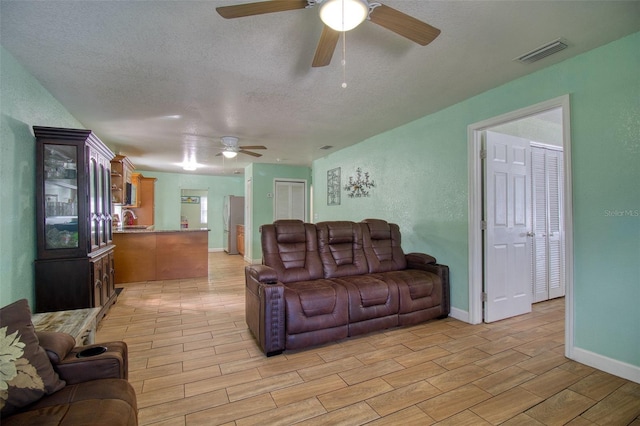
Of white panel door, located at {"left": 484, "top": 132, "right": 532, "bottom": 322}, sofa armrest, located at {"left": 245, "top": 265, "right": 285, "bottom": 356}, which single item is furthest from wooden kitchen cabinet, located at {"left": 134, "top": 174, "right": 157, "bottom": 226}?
white panel door, located at {"left": 484, "top": 132, "right": 532, "bottom": 322}

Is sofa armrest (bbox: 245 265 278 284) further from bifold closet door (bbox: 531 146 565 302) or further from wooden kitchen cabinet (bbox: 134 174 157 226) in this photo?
wooden kitchen cabinet (bbox: 134 174 157 226)

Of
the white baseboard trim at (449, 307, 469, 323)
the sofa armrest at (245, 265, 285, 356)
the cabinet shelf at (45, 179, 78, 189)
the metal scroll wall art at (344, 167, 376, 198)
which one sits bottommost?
the white baseboard trim at (449, 307, 469, 323)

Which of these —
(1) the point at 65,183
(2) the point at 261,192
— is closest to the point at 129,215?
(2) the point at 261,192

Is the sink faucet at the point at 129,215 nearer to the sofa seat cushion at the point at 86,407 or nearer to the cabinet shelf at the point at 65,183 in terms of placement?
the cabinet shelf at the point at 65,183

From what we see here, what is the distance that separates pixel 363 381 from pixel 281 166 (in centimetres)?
607

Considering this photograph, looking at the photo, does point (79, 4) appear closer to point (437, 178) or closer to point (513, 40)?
point (513, 40)

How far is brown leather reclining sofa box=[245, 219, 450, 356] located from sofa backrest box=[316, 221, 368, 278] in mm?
11

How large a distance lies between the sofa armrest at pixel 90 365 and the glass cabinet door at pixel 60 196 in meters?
1.71

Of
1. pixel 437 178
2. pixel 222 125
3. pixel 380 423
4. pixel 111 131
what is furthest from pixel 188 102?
pixel 380 423

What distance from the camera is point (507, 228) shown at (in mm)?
3439

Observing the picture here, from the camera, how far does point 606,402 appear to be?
1909mm

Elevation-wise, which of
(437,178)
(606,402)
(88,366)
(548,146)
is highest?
(548,146)

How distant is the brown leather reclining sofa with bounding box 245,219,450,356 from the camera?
261cm

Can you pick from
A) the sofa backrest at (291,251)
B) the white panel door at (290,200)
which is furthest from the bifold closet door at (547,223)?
the white panel door at (290,200)
